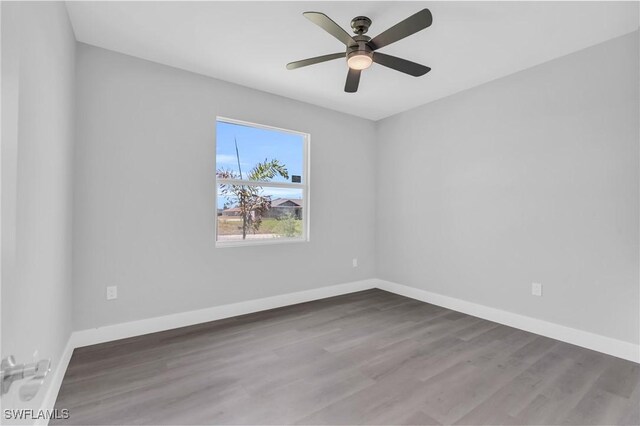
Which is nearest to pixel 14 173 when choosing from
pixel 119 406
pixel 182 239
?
pixel 119 406

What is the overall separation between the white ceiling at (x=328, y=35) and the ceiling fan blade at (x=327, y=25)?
0.81 ft

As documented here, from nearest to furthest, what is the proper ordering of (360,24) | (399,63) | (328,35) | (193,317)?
(360,24)
(399,63)
(328,35)
(193,317)

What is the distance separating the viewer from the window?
341 centimetres

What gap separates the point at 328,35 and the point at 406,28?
76cm

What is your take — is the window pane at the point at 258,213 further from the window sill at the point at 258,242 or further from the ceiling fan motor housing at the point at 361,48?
the ceiling fan motor housing at the point at 361,48

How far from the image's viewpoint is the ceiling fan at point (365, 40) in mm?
1915

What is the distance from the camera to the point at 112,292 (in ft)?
8.87

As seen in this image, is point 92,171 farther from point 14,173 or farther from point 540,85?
point 540,85

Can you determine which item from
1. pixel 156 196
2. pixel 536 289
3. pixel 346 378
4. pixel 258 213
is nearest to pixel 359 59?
pixel 258 213

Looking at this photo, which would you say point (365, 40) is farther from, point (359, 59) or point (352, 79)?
point (352, 79)

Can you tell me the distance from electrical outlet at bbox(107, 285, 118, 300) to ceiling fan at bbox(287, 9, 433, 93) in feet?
8.07

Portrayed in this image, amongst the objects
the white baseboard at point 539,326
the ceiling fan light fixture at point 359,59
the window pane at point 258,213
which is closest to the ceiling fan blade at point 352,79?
the ceiling fan light fixture at point 359,59

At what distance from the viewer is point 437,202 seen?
3889 millimetres

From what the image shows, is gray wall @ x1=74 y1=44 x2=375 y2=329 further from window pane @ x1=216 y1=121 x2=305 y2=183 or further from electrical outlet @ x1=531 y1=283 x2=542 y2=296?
electrical outlet @ x1=531 y1=283 x2=542 y2=296
